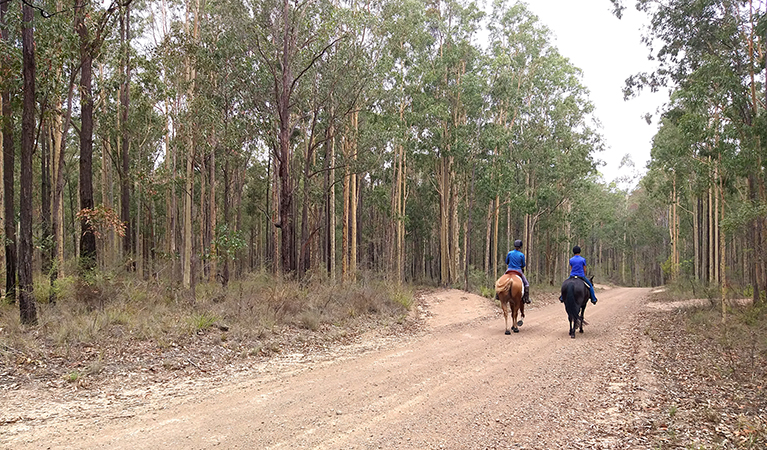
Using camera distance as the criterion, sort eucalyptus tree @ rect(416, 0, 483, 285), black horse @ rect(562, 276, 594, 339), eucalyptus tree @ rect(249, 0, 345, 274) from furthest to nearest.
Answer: eucalyptus tree @ rect(416, 0, 483, 285), eucalyptus tree @ rect(249, 0, 345, 274), black horse @ rect(562, 276, 594, 339)

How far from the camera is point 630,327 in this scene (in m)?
11.8

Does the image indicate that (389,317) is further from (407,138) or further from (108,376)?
(407,138)

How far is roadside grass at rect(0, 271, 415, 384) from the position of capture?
270 inches

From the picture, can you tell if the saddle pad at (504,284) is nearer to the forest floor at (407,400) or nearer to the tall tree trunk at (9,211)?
the forest floor at (407,400)

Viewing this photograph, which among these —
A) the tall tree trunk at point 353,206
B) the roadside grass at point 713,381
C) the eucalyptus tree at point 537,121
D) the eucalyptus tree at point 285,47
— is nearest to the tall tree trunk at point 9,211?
the eucalyptus tree at point 285,47

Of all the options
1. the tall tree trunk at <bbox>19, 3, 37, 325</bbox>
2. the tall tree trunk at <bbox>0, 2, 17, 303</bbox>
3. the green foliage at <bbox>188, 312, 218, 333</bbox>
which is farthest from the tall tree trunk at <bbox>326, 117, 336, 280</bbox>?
the tall tree trunk at <bbox>19, 3, 37, 325</bbox>

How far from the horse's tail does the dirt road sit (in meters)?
1.66

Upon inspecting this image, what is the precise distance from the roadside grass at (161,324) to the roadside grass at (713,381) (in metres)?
6.27

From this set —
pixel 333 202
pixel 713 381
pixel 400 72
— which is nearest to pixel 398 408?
pixel 713 381

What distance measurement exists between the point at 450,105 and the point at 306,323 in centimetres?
1838

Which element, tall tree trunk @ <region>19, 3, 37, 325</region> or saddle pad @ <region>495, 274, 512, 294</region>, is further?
saddle pad @ <region>495, 274, 512, 294</region>

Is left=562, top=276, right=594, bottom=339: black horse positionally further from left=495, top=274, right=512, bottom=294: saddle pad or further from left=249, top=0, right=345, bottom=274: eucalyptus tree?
left=249, top=0, right=345, bottom=274: eucalyptus tree

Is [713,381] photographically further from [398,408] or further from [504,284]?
[504,284]

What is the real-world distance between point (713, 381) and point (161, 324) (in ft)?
30.5
